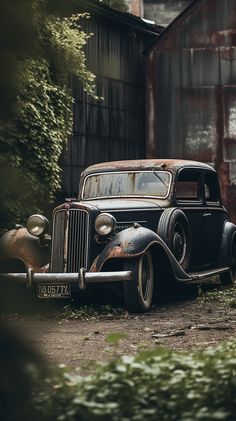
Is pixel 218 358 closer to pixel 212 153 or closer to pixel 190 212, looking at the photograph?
pixel 190 212

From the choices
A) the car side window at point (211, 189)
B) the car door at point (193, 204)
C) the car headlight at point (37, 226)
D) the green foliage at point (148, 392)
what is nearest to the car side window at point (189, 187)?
the car door at point (193, 204)

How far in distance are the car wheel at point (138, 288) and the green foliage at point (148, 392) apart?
467cm

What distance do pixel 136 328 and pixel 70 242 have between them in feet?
5.53

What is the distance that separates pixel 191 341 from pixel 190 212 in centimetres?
404

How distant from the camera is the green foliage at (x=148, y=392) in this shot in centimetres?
437

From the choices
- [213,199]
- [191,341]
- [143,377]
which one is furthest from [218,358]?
[213,199]

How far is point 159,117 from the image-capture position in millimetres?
22391

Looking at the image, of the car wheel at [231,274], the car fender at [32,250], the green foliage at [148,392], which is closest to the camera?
the green foliage at [148,392]

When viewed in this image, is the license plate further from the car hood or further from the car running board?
the car running board

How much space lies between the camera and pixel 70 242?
10383 millimetres

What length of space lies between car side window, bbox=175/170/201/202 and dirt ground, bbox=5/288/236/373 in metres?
1.37


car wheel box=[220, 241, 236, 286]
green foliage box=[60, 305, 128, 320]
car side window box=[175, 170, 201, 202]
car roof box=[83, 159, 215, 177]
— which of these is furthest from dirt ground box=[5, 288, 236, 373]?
car roof box=[83, 159, 215, 177]

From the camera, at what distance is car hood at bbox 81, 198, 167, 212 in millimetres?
10931

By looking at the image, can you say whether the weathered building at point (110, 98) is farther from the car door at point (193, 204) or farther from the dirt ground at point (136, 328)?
A: the dirt ground at point (136, 328)
